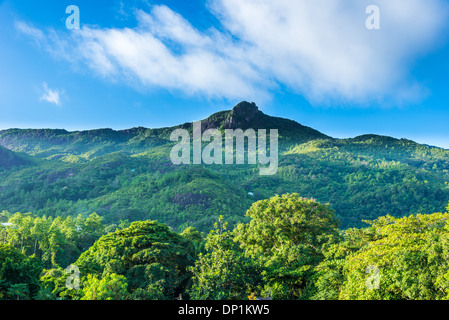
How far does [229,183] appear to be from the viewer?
85.6 meters

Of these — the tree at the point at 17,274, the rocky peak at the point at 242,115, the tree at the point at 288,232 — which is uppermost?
the rocky peak at the point at 242,115

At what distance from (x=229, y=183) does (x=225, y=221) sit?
170 feet

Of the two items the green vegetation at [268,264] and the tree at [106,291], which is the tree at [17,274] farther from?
the tree at [106,291]

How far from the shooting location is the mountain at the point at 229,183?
217ft

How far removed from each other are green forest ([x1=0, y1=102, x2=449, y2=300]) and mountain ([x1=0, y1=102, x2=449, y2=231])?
47cm

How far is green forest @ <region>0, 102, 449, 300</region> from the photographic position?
34.0ft

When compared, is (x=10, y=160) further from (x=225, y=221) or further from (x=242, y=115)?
(x=225, y=221)

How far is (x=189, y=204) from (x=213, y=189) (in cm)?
869

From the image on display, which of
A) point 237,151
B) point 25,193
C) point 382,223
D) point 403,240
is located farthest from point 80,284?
point 237,151

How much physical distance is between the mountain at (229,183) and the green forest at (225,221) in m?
0.47

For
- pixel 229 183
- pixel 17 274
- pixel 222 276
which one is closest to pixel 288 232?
pixel 222 276

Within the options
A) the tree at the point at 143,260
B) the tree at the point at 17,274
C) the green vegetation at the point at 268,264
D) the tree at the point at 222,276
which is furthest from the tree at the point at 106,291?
the tree at the point at 17,274

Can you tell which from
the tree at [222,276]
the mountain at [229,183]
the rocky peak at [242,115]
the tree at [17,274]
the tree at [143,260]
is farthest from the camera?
the rocky peak at [242,115]

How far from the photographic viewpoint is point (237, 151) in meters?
120
